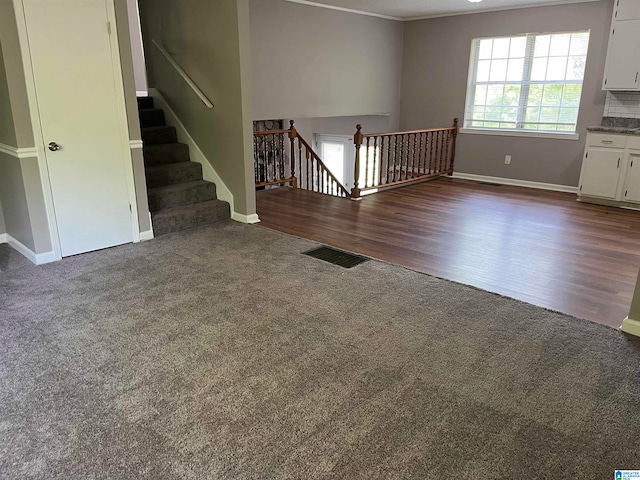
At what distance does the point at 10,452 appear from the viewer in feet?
6.07

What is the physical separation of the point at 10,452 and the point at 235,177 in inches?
135

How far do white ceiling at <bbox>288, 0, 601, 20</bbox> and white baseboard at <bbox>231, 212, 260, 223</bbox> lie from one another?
3291 millimetres

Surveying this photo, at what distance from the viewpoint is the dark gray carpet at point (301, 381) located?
1.82 meters

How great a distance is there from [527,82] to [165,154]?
5.02 m

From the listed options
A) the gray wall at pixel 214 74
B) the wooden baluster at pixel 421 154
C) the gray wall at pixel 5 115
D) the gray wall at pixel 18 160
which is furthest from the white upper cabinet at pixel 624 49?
the gray wall at pixel 5 115

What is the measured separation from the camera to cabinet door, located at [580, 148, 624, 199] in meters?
5.70

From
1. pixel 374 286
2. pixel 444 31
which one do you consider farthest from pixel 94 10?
pixel 444 31

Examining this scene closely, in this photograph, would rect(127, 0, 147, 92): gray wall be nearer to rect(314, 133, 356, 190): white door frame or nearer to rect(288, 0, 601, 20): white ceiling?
rect(288, 0, 601, 20): white ceiling

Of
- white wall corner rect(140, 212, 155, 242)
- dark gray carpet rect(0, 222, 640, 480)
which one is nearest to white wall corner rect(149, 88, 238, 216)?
white wall corner rect(140, 212, 155, 242)

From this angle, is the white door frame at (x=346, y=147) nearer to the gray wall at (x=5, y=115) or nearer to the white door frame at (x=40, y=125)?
the white door frame at (x=40, y=125)

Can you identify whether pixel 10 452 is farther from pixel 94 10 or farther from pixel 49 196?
pixel 94 10

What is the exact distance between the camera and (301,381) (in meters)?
2.30

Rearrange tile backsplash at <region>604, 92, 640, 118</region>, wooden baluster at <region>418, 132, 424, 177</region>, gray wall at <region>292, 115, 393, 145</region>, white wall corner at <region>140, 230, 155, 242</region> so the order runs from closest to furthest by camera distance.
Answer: white wall corner at <region>140, 230, 155, 242</region> < tile backsplash at <region>604, 92, 640, 118</region> < wooden baluster at <region>418, 132, 424, 177</region> < gray wall at <region>292, 115, 393, 145</region>

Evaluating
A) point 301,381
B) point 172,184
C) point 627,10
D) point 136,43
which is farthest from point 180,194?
point 627,10
